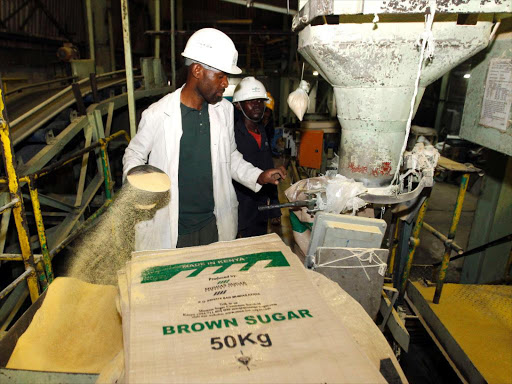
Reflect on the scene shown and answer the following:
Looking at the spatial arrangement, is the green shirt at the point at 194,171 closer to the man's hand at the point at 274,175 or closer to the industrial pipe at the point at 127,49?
the man's hand at the point at 274,175

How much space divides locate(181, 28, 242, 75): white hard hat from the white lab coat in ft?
1.25

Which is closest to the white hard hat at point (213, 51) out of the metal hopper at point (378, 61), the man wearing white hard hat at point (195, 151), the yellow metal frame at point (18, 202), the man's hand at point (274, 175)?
the man wearing white hard hat at point (195, 151)

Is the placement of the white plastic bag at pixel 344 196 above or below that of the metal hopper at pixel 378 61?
below

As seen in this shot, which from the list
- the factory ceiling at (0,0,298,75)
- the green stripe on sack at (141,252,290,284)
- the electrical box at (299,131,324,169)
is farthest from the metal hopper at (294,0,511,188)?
the electrical box at (299,131,324,169)

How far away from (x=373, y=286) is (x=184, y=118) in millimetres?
1776

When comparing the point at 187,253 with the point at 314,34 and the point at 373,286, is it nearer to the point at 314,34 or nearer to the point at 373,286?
the point at 373,286

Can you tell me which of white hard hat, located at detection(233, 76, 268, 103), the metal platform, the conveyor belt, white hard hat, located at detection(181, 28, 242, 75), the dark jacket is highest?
white hard hat, located at detection(181, 28, 242, 75)

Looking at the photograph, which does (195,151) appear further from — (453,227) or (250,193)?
(453,227)

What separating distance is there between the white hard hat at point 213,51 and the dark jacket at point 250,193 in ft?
4.65

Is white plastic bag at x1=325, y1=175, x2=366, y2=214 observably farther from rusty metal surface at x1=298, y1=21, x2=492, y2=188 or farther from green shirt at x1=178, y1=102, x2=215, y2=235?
green shirt at x1=178, y1=102, x2=215, y2=235

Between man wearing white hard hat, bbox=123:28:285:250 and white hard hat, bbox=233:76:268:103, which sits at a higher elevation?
white hard hat, bbox=233:76:268:103

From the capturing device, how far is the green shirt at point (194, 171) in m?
2.63

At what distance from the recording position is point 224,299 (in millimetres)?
1279

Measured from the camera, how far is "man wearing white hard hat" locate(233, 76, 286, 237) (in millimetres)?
3836
